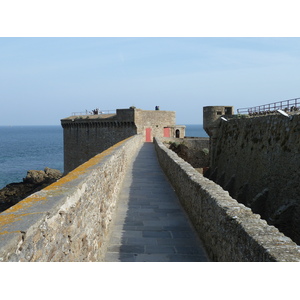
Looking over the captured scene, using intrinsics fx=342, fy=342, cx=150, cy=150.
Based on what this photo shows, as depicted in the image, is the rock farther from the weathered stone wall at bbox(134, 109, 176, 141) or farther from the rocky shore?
the weathered stone wall at bbox(134, 109, 176, 141)

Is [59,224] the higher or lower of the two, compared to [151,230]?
higher

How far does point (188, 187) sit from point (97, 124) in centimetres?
3402

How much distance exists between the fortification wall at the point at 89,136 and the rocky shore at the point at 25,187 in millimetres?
2789

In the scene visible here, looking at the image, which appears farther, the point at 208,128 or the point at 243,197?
the point at 208,128

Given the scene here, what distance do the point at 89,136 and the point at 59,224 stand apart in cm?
3853

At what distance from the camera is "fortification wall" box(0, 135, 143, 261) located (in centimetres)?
244

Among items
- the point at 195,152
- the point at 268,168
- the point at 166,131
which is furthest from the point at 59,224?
the point at 166,131

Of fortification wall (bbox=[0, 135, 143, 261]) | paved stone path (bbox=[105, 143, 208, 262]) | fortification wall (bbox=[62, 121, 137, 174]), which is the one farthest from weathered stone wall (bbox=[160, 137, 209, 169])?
fortification wall (bbox=[0, 135, 143, 261])

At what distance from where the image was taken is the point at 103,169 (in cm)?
632

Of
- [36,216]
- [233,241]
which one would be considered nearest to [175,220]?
[233,241]

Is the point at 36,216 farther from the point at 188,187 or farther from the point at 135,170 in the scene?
the point at 135,170

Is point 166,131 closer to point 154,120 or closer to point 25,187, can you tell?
point 154,120

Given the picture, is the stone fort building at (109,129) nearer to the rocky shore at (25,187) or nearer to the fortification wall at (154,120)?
the fortification wall at (154,120)

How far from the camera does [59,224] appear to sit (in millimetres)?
3238
